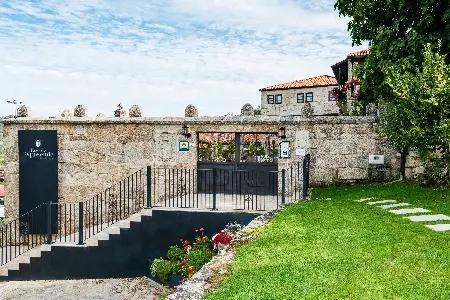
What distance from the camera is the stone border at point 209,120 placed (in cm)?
1315

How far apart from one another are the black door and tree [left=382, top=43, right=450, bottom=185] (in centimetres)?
1072

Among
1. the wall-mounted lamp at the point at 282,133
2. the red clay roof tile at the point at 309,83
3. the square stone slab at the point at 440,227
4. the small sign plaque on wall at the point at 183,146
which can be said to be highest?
the red clay roof tile at the point at 309,83

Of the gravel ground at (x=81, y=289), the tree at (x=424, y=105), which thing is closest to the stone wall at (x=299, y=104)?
the tree at (x=424, y=105)

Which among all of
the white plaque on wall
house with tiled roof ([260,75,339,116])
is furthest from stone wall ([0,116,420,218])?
house with tiled roof ([260,75,339,116])

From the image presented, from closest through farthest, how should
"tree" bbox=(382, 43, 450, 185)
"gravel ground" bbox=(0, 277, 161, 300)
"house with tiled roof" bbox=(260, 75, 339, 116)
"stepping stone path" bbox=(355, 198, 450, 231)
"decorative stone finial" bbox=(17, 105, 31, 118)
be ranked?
"stepping stone path" bbox=(355, 198, 450, 231) → "gravel ground" bbox=(0, 277, 161, 300) → "tree" bbox=(382, 43, 450, 185) → "decorative stone finial" bbox=(17, 105, 31, 118) → "house with tiled roof" bbox=(260, 75, 339, 116)

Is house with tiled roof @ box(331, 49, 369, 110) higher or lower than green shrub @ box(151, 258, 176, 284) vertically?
higher

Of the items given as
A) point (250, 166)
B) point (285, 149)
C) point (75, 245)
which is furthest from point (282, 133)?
point (75, 245)

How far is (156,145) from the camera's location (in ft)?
45.8

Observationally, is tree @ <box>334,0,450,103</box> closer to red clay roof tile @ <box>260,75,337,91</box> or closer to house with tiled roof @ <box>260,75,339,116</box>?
house with tiled roof @ <box>260,75,339,116</box>

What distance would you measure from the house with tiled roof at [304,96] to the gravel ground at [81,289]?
81.6 feet

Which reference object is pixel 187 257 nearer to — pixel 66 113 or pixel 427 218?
pixel 427 218

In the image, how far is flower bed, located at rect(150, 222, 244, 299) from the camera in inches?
320

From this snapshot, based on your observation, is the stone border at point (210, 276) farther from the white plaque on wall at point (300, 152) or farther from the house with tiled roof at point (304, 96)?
the house with tiled roof at point (304, 96)

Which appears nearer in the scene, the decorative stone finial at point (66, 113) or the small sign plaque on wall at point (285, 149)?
the small sign plaque on wall at point (285, 149)
